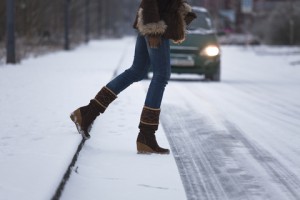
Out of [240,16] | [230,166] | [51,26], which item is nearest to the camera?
[230,166]

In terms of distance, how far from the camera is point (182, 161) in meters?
4.82

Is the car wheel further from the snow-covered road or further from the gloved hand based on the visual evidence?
the gloved hand

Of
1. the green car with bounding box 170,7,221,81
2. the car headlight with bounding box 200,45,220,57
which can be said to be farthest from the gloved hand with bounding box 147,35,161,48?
the car headlight with bounding box 200,45,220,57

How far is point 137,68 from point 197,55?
846 centimetres

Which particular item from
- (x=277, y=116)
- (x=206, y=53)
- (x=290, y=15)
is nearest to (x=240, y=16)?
(x=290, y=15)

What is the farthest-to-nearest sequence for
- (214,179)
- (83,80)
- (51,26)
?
(51,26) < (83,80) < (214,179)

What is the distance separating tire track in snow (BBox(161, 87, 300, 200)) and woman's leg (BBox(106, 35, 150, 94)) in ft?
2.27

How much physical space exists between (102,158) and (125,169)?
404mm

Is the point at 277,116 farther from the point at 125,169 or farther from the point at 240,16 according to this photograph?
the point at 240,16

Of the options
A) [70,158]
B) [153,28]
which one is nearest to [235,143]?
[153,28]

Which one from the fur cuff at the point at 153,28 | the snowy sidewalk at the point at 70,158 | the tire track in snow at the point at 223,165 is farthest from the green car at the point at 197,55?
the fur cuff at the point at 153,28

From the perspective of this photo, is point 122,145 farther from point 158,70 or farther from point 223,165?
point 223,165

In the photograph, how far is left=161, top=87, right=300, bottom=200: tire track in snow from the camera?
388 centimetres

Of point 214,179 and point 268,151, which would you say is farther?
point 268,151
